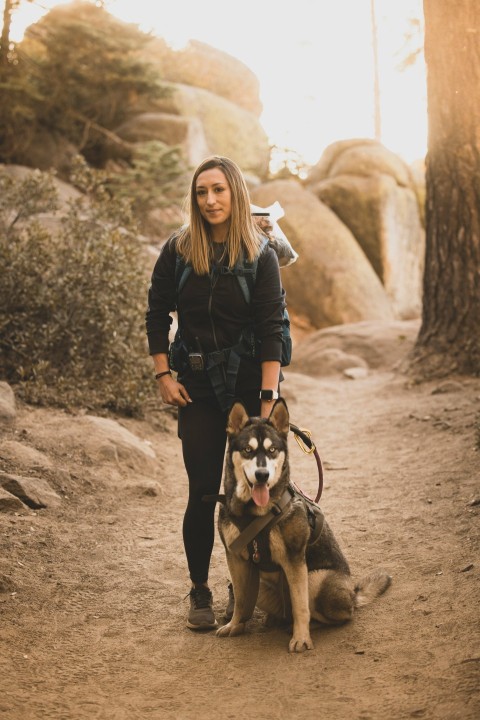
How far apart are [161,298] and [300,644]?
2113 millimetres

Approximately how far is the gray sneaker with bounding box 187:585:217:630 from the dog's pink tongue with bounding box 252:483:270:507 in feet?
3.08

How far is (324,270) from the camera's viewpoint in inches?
738

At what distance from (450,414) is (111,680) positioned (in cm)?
582

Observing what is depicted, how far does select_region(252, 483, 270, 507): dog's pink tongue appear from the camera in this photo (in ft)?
12.0

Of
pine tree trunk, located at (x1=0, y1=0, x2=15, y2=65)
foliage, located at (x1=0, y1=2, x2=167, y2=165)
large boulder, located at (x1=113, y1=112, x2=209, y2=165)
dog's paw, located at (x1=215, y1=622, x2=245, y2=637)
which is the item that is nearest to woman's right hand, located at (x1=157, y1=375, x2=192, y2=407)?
dog's paw, located at (x1=215, y1=622, x2=245, y2=637)

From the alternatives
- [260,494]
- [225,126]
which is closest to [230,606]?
[260,494]

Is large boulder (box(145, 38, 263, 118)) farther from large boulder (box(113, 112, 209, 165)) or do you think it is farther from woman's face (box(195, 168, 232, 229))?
woman's face (box(195, 168, 232, 229))

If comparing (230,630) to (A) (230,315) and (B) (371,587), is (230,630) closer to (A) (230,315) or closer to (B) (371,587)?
(B) (371,587)

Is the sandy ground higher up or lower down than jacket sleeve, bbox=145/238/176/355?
lower down

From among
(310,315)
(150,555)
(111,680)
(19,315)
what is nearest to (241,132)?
(310,315)

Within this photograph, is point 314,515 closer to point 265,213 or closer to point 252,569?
point 252,569

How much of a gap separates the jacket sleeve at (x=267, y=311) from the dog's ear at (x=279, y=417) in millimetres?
305

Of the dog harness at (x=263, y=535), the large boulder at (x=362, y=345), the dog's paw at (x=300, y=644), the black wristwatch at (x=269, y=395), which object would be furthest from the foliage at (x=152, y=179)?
the dog's paw at (x=300, y=644)

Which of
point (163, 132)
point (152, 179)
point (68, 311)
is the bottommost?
point (68, 311)
